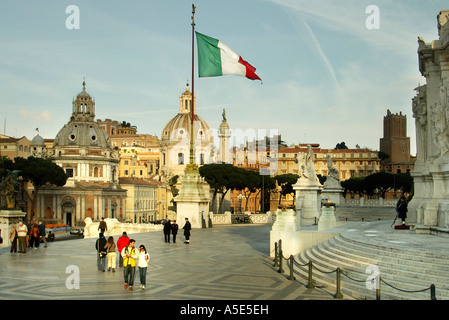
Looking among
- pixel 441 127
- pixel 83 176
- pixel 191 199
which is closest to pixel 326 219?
pixel 441 127

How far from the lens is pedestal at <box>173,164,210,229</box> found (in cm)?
3222

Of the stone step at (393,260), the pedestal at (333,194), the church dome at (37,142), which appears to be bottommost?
the stone step at (393,260)

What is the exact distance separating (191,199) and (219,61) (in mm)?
9385

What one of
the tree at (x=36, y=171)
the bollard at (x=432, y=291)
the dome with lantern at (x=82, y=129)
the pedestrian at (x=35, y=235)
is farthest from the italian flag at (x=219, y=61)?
the dome with lantern at (x=82, y=129)

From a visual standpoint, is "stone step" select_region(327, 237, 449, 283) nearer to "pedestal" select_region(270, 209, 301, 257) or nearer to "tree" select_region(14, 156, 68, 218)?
"pedestal" select_region(270, 209, 301, 257)

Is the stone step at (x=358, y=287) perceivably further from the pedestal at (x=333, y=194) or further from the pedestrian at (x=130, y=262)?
the pedestal at (x=333, y=194)

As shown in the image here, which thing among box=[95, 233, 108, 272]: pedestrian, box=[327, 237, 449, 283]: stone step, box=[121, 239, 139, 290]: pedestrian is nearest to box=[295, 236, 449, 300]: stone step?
box=[327, 237, 449, 283]: stone step

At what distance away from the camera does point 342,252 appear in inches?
590

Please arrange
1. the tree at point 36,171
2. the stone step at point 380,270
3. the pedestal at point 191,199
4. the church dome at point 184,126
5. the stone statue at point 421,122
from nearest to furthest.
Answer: the stone step at point 380,270 → the stone statue at point 421,122 → the pedestal at point 191,199 → the tree at point 36,171 → the church dome at point 184,126

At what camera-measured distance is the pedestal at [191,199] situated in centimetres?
3222

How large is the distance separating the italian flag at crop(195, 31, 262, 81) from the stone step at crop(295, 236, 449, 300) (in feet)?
41.5

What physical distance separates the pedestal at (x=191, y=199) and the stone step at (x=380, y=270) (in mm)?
16621

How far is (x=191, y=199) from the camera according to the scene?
105ft

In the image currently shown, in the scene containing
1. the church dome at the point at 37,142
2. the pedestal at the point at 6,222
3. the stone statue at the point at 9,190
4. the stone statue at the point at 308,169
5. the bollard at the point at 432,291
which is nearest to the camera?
the bollard at the point at 432,291
